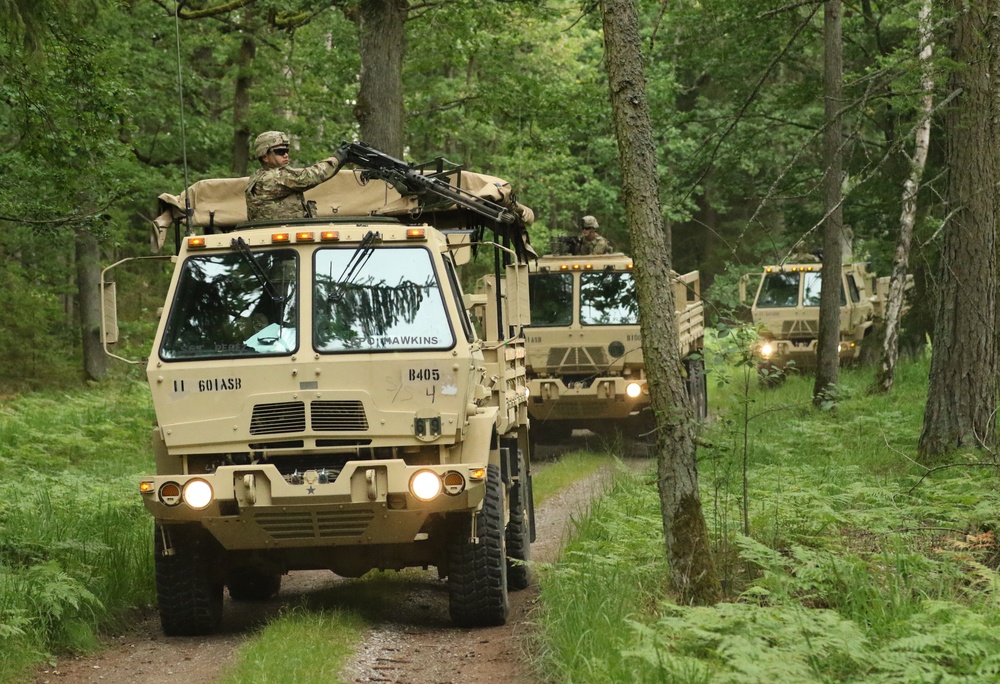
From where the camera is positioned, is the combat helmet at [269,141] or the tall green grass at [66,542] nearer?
the tall green grass at [66,542]

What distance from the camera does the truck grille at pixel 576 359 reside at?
15.6 m

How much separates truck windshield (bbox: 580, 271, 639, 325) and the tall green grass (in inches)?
227

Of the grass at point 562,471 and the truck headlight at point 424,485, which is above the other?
the truck headlight at point 424,485

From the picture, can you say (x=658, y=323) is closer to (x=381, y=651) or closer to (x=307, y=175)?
(x=381, y=651)

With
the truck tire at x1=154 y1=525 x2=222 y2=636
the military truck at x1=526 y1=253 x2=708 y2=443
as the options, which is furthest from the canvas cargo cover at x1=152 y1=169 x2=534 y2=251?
the military truck at x1=526 y1=253 x2=708 y2=443

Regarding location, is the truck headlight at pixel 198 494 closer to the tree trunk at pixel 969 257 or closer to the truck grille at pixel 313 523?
the truck grille at pixel 313 523

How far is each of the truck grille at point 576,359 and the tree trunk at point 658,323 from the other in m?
8.95

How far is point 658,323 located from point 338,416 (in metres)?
1.96

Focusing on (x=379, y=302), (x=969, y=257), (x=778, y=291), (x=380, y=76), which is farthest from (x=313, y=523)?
(x=778, y=291)

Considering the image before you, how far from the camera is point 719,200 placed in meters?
39.8

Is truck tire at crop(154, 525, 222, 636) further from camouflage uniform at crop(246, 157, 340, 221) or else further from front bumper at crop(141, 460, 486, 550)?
camouflage uniform at crop(246, 157, 340, 221)

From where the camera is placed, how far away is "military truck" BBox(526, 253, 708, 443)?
15.5 metres

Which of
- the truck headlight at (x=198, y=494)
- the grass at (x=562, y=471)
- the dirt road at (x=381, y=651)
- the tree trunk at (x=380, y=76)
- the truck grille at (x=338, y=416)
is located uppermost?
the tree trunk at (x=380, y=76)

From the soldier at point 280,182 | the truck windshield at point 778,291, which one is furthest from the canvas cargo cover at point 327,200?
the truck windshield at point 778,291
